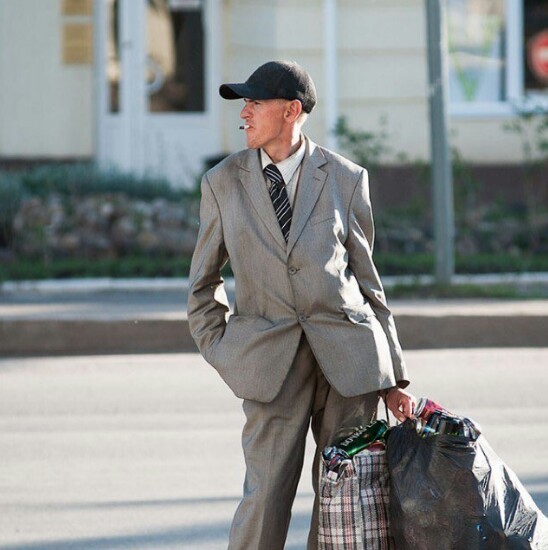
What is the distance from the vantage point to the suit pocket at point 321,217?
4.45 m

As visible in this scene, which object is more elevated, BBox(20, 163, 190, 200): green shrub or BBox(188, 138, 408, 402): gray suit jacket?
BBox(20, 163, 190, 200): green shrub

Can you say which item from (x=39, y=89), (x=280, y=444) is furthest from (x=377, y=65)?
(x=280, y=444)

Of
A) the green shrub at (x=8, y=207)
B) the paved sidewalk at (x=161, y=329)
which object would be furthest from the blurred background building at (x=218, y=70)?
the paved sidewalk at (x=161, y=329)

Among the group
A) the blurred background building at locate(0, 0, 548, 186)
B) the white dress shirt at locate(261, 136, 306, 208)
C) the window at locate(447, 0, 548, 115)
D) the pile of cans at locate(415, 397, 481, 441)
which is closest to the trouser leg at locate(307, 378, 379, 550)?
the pile of cans at locate(415, 397, 481, 441)

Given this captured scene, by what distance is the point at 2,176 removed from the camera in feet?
52.5

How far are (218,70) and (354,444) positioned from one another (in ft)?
47.5

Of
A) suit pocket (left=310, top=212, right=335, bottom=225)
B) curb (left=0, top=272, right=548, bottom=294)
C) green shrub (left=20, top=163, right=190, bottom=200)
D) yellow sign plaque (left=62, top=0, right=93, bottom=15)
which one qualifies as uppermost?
yellow sign plaque (left=62, top=0, right=93, bottom=15)

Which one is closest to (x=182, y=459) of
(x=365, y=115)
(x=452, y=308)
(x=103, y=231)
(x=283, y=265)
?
(x=283, y=265)

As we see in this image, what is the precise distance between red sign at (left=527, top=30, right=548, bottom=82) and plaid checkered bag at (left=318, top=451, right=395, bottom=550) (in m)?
14.3

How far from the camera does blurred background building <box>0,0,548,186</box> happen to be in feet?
56.6

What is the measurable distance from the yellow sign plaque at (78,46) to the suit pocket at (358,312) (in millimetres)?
14563

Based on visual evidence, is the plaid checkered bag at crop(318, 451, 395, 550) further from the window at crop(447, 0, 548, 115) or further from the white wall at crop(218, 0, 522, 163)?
the window at crop(447, 0, 548, 115)

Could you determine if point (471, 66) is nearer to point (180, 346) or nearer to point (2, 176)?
point (2, 176)

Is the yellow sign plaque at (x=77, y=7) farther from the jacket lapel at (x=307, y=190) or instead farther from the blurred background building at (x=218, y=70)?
the jacket lapel at (x=307, y=190)
